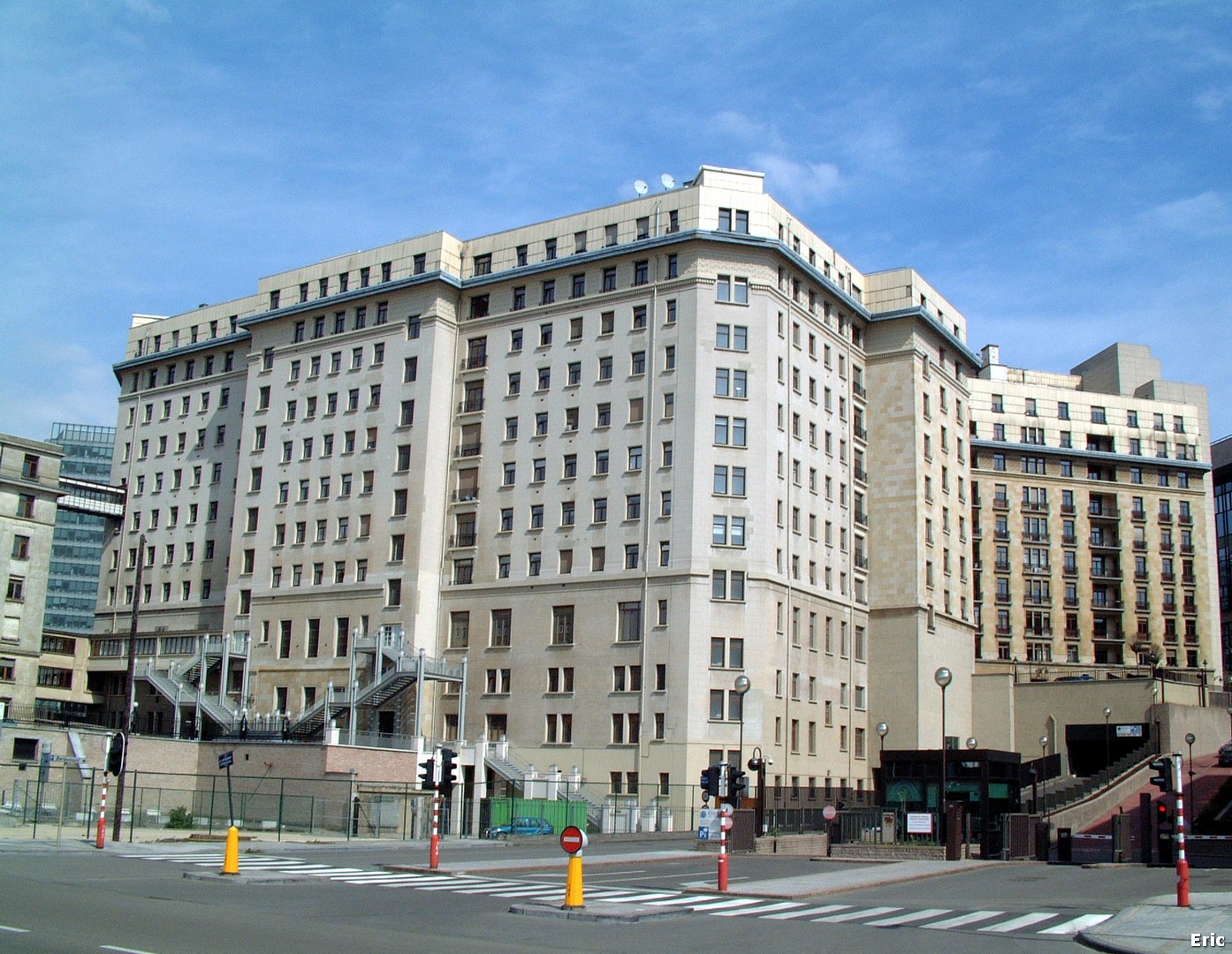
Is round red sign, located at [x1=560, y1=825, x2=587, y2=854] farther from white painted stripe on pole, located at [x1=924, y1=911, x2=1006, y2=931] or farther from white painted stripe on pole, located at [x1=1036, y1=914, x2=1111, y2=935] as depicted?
white painted stripe on pole, located at [x1=1036, y1=914, x2=1111, y2=935]

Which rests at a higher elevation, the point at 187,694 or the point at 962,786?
the point at 187,694

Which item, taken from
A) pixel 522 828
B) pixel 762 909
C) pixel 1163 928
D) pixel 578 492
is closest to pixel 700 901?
pixel 762 909

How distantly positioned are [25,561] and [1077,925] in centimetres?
8112

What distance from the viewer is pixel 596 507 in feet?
228

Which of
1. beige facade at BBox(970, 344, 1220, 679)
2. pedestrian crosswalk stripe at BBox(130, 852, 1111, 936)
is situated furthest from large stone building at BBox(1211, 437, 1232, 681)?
pedestrian crosswalk stripe at BBox(130, 852, 1111, 936)

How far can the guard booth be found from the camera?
1690 inches

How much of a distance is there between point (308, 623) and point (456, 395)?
1615cm

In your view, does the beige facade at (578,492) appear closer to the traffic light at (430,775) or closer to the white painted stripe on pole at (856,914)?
the traffic light at (430,775)

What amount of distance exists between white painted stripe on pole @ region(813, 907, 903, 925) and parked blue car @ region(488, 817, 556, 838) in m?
27.3

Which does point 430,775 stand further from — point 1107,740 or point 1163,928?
point 1107,740

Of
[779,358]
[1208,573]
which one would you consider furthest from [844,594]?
[1208,573]

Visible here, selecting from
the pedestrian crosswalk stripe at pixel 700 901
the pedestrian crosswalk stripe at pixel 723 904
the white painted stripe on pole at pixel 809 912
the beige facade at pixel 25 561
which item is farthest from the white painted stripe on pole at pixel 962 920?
the beige facade at pixel 25 561

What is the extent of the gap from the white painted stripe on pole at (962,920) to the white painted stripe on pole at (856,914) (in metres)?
1.46

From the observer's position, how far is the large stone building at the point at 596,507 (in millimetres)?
66875
